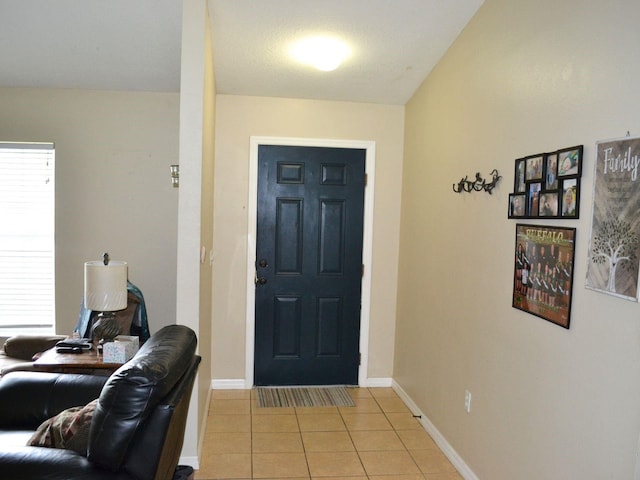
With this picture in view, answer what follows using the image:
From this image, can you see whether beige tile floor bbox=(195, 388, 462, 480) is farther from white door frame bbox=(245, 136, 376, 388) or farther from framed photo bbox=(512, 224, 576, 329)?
framed photo bbox=(512, 224, 576, 329)

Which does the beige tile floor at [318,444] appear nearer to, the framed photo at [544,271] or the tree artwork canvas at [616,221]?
the framed photo at [544,271]

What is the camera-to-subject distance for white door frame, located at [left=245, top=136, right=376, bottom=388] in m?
3.89

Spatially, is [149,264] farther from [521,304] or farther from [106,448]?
[521,304]

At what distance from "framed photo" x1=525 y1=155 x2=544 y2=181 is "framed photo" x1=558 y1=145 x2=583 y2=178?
0.14 m

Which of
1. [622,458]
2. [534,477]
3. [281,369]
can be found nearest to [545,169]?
[622,458]

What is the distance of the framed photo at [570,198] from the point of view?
1872 millimetres

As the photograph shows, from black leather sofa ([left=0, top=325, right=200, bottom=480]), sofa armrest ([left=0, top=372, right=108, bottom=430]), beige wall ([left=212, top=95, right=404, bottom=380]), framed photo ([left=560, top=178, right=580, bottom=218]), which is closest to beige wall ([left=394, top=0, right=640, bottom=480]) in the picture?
framed photo ([left=560, top=178, right=580, bottom=218])

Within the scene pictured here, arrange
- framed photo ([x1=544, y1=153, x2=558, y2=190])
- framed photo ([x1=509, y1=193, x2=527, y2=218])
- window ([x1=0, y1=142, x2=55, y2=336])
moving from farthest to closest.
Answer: window ([x1=0, y1=142, x2=55, y2=336]), framed photo ([x1=509, y1=193, x2=527, y2=218]), framed photo ([x1=544, y1=153, x2=558, y2=190])

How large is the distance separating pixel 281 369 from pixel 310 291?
0.71 meters

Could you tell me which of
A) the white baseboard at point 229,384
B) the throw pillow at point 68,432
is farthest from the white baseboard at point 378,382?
the throw pillow at point 68,432

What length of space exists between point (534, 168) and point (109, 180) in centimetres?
310

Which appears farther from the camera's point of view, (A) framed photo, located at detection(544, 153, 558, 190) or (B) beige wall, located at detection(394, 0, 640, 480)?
(A) framed photo, located at detection(544, 153, 558, 190)

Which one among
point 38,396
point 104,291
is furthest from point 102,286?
point 38,396

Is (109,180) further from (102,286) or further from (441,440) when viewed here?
(441,440)
